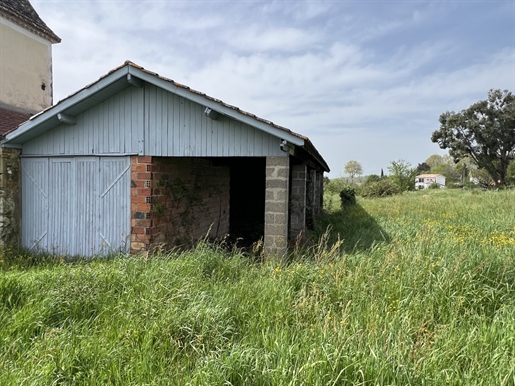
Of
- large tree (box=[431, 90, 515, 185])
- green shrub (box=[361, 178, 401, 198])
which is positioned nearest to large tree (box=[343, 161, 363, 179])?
large tree (box=[431, 90, 515, 185])

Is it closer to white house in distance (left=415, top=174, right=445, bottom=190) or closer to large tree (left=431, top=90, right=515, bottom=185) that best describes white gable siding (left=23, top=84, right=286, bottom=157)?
large tree (left=431, top=90, right=515, bottom=185)

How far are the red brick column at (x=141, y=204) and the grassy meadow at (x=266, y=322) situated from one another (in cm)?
140

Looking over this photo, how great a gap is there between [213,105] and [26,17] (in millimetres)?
10166

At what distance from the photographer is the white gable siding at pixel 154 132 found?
635cm

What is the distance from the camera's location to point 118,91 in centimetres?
679

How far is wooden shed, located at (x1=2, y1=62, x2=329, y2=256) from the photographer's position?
6234mm

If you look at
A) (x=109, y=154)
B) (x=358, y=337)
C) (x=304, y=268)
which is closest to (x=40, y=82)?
(x=109, y=154)

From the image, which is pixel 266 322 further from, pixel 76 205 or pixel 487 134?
pixel 487 134

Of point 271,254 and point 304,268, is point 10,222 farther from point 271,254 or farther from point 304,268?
point 304,268

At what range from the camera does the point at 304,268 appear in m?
4.89

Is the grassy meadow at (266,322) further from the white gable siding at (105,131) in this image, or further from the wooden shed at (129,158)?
the white gable siding at (105,131)

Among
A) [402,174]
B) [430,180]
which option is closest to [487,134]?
[402,174]

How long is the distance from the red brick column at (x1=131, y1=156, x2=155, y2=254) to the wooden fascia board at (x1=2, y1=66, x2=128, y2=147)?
150cm

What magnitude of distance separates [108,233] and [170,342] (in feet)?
15.1
